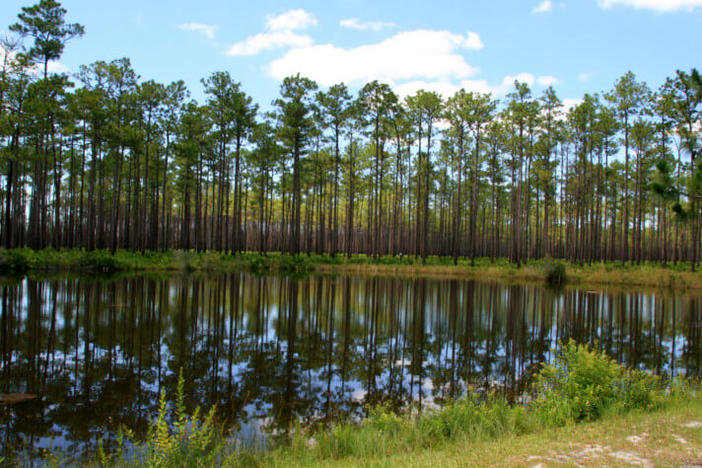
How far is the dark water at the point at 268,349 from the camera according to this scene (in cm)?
627

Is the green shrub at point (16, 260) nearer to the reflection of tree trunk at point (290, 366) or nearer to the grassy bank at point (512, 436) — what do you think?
the reflection of tree trunk at point (290, 366)

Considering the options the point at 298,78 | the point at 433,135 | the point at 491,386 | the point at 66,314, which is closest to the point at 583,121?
the point at 433,135

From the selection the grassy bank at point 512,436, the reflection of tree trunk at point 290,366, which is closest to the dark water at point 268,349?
the reflection of tree trunk at point 290,366

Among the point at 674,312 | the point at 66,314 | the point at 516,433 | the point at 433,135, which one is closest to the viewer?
the point at 516,433

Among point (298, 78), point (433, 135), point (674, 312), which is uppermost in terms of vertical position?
point (298, 78)

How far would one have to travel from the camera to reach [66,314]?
1291cm

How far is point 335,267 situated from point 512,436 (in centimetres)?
3174

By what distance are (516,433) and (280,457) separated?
284cm

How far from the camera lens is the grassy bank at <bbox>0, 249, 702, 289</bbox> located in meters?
27.3

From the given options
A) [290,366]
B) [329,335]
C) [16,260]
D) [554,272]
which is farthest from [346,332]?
[16,260]

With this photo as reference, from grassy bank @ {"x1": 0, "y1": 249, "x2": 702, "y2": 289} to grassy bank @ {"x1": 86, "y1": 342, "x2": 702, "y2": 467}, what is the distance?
25.8 meters

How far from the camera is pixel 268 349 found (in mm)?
10031

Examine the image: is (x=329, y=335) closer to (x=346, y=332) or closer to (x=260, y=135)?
(x=346, y=332)

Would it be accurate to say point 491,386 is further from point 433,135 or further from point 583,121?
point 583,121
